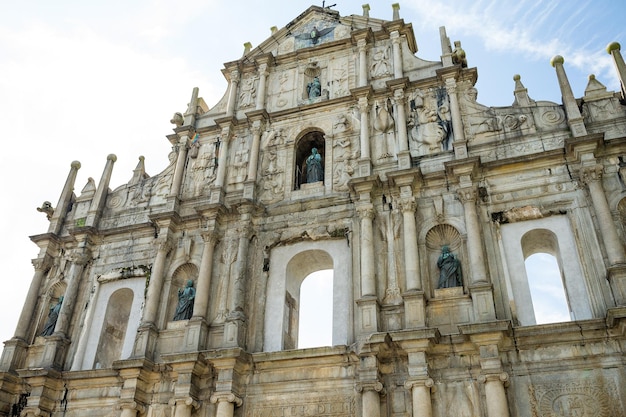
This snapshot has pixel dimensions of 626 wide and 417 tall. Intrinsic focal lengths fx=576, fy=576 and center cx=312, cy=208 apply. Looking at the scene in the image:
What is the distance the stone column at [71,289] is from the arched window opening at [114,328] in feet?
2.64

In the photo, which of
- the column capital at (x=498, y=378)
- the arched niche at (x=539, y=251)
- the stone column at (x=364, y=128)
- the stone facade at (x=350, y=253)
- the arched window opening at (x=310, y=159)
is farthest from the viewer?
the arched window opening at (x=310, y=159)

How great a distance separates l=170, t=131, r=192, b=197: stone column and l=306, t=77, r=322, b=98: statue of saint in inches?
135

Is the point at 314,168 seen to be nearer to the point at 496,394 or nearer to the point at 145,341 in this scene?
the point at 145,341

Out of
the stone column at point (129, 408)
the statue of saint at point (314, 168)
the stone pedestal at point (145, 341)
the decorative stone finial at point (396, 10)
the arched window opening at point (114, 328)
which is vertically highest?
the decorative stone finial at point (396, 10)

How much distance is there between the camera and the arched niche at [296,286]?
11.5 meters

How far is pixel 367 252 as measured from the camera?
11.5m

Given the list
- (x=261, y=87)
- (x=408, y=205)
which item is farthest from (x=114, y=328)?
(x=408, y=205)

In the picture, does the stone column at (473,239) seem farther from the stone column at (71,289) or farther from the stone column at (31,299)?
the stone column at (31,299)

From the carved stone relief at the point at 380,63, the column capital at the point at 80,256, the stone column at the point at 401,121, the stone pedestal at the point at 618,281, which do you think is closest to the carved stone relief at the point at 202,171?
the column capital at the point at 80,256

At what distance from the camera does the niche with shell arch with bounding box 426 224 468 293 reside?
11.3m

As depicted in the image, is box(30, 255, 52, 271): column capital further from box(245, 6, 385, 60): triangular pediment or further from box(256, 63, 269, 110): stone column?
box(245, 6, 385, 60): triangular pediment

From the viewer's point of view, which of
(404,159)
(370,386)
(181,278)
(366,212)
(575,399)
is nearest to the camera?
(575,399)

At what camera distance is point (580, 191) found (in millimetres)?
11133

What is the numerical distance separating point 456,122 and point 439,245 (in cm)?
290
